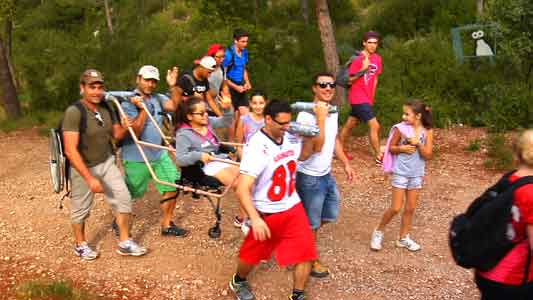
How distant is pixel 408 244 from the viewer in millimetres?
5176

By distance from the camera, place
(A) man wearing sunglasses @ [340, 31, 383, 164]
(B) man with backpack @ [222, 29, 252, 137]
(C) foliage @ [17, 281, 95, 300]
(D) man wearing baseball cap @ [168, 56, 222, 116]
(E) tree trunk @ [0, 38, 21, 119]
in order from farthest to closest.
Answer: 1. (E) tree trunk @ [0, 38, 21, 119]
2. (B) man with backpack @ [222, 29, 252, 137]
3. (A) man wearing sunglasses @ [340, 31, 383, 164]
4. (D) man wearing baseball cap @ [168, 56, 222, 116]
5. (C) foliage @ [17, 281, 95, 300]

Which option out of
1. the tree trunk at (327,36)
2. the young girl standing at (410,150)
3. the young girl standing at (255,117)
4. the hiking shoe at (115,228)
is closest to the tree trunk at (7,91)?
the tree trunk at (327,36)

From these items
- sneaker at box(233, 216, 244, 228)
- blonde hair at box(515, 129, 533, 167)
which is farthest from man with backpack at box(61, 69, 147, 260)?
blonde hair at box(515, 129, 533, 167)

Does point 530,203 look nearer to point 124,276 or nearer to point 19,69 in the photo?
point 124,276

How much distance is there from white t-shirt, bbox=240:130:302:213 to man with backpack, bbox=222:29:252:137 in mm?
3511

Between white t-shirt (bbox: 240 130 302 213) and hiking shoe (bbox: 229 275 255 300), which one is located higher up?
white t-shirt (bbox: 240 130 302 213)

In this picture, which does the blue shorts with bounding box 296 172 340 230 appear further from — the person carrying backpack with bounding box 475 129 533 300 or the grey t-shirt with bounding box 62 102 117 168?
the grey t-shirt with bounding box 62 102 117 168

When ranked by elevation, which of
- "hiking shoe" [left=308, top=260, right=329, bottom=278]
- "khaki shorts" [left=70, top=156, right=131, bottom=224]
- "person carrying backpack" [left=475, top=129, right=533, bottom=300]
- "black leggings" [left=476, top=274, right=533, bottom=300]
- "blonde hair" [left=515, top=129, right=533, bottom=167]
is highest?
"blonde hair" [left=515, top=129, right=533, bottom=167]

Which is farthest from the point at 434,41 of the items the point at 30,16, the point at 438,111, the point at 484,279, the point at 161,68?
the point at 30,16

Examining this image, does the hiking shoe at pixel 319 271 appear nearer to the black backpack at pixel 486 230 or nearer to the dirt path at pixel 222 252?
the dirt path at pixel 222 252

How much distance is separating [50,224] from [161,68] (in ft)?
23.6

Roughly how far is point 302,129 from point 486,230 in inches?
60.1

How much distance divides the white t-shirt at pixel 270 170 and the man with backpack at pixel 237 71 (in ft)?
11.5

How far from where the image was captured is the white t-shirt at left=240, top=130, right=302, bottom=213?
11.8 feet
